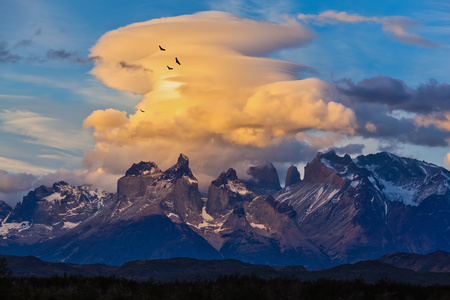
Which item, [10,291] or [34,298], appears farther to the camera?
[10,291]

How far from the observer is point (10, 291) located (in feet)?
455

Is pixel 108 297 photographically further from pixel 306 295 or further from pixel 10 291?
pixel 306 295

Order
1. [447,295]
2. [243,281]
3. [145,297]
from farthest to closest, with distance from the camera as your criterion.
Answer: [243,281] → [145,297] → [447,295]

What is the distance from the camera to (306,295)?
131875 millimetres

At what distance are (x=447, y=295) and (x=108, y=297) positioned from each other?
58.6 meters

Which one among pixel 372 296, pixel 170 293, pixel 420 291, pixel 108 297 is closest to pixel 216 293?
pixel 170 293

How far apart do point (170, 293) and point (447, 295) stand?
164 ft

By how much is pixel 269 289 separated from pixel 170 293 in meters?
18.7

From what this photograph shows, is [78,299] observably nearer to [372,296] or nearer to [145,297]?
[145,297]

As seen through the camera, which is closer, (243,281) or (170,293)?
(170,293)

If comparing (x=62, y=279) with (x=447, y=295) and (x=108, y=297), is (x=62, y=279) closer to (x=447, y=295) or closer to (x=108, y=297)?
(x=108, y=297)

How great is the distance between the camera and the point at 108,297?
125125mm

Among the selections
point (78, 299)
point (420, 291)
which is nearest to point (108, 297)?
point (78, 299)

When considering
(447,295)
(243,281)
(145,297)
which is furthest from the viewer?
(243,281)
